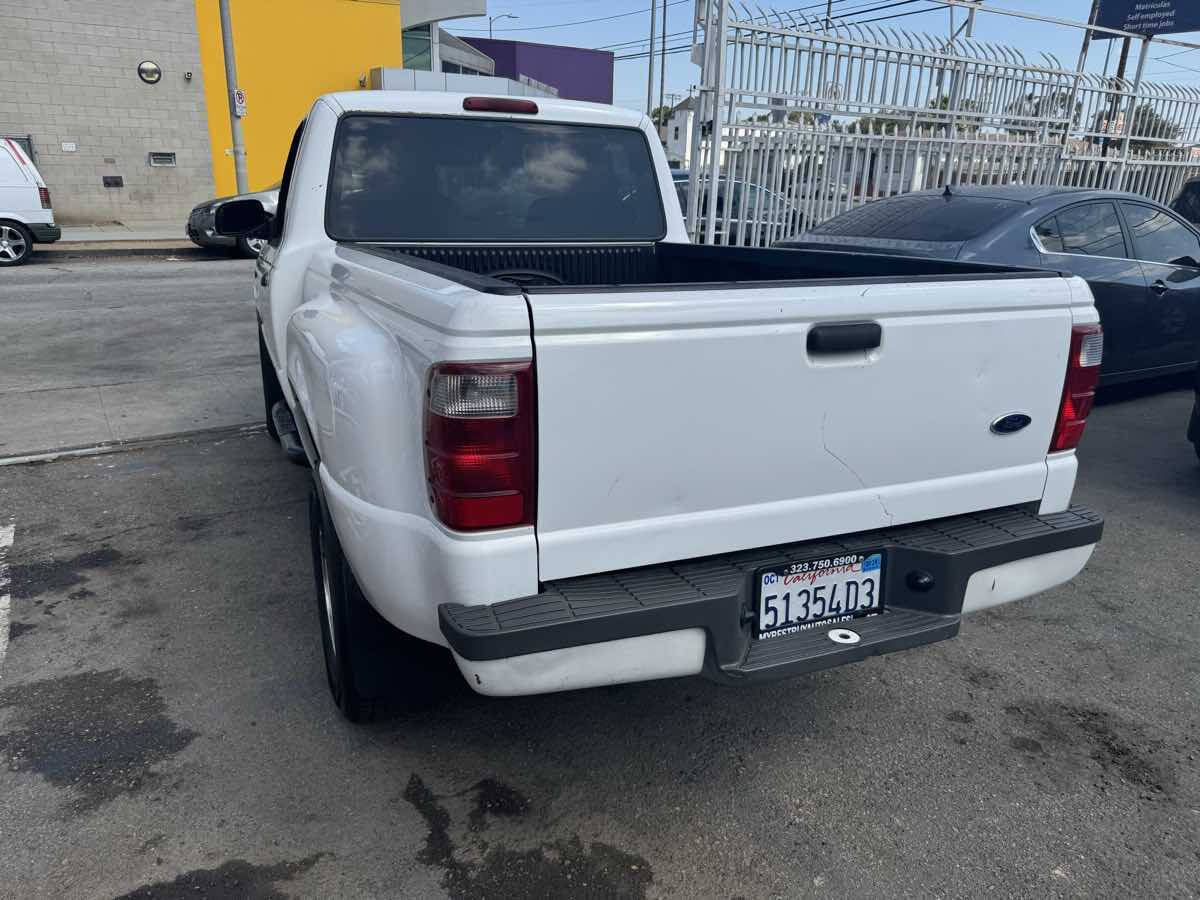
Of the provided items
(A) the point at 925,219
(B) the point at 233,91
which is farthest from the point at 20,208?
(A) the point at 925,219

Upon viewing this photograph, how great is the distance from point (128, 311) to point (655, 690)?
388 inches

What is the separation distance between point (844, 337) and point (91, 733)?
2597 mm

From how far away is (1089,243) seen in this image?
249 inches

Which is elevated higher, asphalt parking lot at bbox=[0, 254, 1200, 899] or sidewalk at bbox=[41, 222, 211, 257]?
asphalt parking lot at bbox=[0, 254, 1200, 899]

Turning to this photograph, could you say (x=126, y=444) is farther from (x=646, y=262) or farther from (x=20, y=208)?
(x=20, y=208)

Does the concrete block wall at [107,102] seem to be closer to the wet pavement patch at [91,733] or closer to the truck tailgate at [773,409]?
the wet pavement patch at [91,733]

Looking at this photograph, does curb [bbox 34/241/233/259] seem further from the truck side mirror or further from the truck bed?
the truck bed

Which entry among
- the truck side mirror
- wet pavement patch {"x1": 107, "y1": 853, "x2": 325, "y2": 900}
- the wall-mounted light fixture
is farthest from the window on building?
wet pavement patch {"x1": 107, "y1": 853, "x2": 325, "y2": 900}

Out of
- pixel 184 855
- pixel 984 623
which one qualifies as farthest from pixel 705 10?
pixel 184 855

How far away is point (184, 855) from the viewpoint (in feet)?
7.59

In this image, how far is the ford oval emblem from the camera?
8.23 ft

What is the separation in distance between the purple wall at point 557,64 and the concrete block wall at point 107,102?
2292 cm

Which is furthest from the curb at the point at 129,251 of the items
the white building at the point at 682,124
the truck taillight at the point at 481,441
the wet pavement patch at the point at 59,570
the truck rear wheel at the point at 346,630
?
the truck taillight at the point at 481,441

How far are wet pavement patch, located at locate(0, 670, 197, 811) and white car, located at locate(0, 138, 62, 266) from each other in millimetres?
13805
